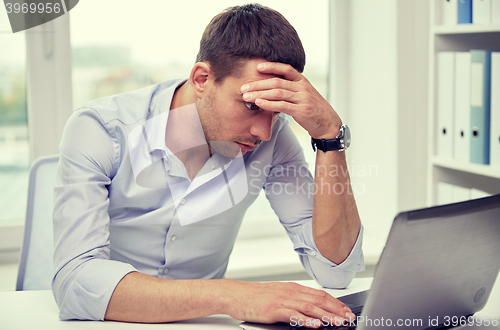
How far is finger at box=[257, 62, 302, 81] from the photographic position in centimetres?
100

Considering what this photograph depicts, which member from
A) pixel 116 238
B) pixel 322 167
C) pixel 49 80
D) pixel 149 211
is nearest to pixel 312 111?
pixel 322 167

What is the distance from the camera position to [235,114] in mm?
1063

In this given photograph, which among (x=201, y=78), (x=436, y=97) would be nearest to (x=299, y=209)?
(x=201, y=78)

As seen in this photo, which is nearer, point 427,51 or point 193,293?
point 193,293

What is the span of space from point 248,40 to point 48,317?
0.69 m

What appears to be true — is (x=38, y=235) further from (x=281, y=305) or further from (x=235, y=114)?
(x=281, y=305)

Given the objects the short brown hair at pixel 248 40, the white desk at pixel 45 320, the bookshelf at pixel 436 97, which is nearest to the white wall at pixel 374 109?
the bookshelf at pixel 436 97

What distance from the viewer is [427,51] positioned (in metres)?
1.83

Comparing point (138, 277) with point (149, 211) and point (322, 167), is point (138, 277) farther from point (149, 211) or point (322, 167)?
point (322, 167)

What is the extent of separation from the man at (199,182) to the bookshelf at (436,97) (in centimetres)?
70

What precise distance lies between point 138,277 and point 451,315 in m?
0.55

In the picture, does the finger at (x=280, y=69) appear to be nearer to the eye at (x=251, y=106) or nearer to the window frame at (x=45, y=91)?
the eye at (x=251, y=106)

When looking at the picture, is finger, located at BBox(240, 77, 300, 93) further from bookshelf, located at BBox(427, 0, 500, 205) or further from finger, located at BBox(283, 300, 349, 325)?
bookshelf, located at BBox(427, 0, 500, 205)

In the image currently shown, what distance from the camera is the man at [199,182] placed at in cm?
84
